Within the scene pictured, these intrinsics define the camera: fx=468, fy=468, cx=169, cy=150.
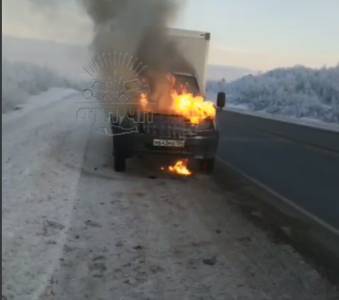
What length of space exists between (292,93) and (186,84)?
1847 inches

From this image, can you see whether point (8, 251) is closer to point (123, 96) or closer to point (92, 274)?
point (92, 274)

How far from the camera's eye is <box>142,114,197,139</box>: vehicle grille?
342 inches

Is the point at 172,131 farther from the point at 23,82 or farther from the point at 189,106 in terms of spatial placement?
the point at 23,82

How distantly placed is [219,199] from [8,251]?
12.4ft

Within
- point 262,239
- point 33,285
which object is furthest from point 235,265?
point 33,285

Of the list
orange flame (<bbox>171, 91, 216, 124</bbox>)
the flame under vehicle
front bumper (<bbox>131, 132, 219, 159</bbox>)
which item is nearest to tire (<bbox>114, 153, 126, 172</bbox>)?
the flame under vehicle

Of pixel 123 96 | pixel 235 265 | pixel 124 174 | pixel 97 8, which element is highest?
pixel 97 8

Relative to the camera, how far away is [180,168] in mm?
9820

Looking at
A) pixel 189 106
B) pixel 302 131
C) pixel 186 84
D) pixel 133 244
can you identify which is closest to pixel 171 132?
A: pixel 189 106

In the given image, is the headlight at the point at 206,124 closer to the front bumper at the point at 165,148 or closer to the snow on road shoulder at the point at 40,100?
the front bumper at the point at 165,148

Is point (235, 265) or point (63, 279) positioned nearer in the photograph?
point (63, 279)

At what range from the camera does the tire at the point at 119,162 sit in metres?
8.87

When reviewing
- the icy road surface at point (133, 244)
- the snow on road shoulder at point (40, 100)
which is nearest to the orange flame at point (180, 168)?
the icy road surface at point (133, 244)

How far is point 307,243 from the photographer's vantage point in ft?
17.8
